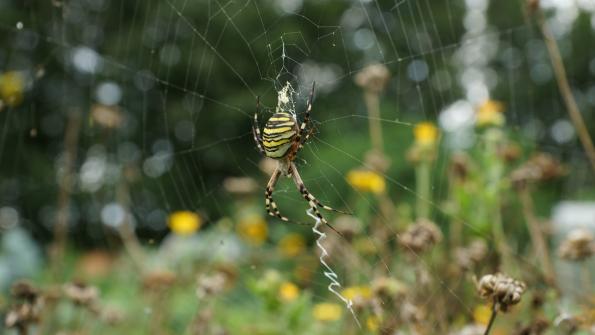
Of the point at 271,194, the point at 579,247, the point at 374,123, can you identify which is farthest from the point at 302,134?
the point at 579,247

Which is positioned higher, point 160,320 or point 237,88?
point 160,320

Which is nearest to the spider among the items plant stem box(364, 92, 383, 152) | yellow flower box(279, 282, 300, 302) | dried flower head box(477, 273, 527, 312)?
yellow flower box(279, 282, 300, 302)

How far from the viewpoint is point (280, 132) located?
2.12 m

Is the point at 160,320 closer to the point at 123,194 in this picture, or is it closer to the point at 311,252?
the point at 311,252

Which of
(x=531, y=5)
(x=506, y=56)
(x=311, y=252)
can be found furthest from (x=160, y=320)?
(x=506, y=56)

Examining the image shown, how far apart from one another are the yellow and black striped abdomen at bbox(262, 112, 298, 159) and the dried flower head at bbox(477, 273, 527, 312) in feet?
3.44

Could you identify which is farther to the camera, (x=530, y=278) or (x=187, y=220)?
(x=187, y=220)

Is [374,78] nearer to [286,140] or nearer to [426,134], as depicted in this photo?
[426,134]

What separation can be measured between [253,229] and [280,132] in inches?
40.9

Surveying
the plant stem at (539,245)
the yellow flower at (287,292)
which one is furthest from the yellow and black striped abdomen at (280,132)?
the plant stem at (539,245)

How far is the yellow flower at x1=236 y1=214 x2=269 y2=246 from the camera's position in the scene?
307cm

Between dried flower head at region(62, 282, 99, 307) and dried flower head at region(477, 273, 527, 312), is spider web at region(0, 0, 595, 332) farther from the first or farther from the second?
dried flower head at region(477, 273, 527, 312)

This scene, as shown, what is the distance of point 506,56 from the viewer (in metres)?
17.8

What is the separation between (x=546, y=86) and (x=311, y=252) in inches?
606
